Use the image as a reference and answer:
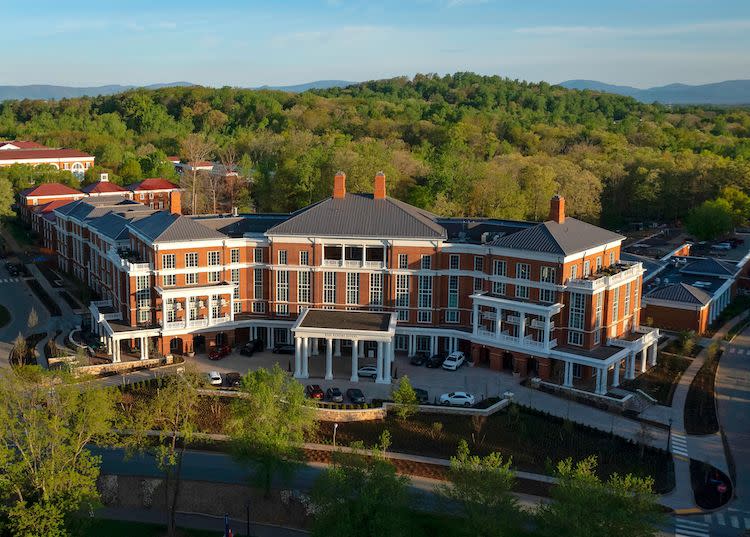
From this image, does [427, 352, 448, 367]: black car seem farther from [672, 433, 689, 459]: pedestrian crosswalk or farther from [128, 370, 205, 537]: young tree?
[128, 370, 205, 537]: young tree

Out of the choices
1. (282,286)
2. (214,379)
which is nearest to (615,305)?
(282,286)

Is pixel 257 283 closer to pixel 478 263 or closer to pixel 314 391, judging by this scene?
pixel 314 391

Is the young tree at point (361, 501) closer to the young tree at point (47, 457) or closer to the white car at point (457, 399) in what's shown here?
the young tree at point (47, 457)

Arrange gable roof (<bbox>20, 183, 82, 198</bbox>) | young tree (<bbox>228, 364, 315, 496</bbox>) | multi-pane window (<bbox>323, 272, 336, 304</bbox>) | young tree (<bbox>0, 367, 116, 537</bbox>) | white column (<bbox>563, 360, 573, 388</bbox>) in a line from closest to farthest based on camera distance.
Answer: young tree (<bbox>0, 367, 116, 537</bbox>), young tree (<bbox>228, 364, 315, 496</bbox>), white column (<bbox>563, 360, 573, 388</bbox>), multi-pane window (<bbox>323, 272, 336, 304</bbox>), gable roof (<bbox>20, 183, 82, 198</bbox>)

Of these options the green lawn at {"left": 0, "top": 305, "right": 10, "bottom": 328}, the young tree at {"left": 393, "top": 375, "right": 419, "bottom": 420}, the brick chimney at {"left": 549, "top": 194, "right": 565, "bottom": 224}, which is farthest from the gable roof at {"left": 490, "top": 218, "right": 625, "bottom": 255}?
the green lawn at {"left": 0, "top": 305, "right": 10, "bottom": 328}

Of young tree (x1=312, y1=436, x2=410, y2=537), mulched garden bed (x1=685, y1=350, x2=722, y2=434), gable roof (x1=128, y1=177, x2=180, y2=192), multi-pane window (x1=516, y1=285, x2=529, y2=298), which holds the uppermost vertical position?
gable roof (x1=128, y1=177, x2=180, y2=192)

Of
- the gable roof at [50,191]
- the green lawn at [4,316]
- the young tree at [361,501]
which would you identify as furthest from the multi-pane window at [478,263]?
the gable roof at [50,191]
